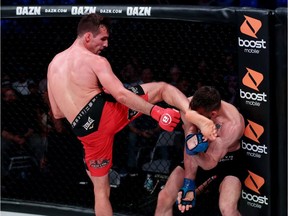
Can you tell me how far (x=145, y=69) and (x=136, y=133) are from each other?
44 centimetres

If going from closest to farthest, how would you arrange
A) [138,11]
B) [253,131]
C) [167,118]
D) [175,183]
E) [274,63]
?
[167,118] → [274,63] → [253,131] → [175,183] → [138,11]

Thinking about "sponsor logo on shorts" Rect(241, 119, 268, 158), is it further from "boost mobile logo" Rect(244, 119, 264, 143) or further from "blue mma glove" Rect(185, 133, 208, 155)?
"blue mma glove" Rect(185, 133, 208, 155)

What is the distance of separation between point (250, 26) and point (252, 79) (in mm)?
269

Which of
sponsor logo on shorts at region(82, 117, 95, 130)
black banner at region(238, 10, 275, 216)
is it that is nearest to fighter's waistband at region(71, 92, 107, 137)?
sponsor logo on shorts at region(82, 117, 95, 130)

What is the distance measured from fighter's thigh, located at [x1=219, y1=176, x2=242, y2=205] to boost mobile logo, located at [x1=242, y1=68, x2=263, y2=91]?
1.63 ft

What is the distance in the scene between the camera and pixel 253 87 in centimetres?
350

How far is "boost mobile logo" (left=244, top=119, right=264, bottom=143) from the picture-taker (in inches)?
139

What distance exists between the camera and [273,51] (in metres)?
3.43

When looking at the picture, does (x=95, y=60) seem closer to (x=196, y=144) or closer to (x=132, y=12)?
(x=132, y=12)

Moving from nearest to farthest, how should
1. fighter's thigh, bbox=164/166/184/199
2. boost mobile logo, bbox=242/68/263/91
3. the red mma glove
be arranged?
1. the red mma glove
2. boost mobile logo, bbox=242/68/263/91
3. fighter's thigh, bbox=164/166/184/199

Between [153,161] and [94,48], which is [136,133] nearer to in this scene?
[153,161]

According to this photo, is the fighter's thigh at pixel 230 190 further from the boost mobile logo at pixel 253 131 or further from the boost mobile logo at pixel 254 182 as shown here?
the boost mobile logo at pixel 253 131

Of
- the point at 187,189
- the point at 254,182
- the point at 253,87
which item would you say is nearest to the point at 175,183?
the point at 187,189

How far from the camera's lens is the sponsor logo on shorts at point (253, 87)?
137 inches
